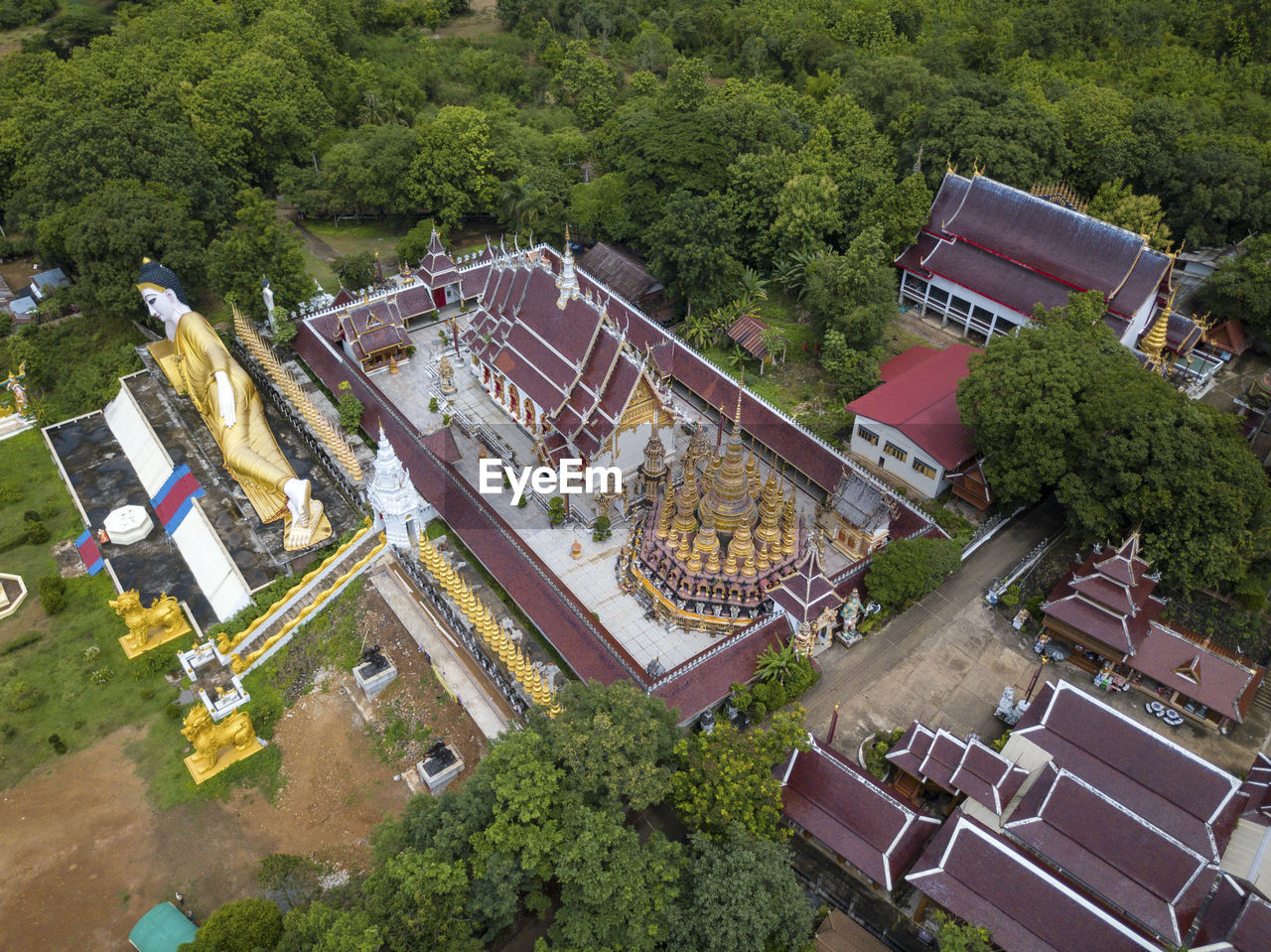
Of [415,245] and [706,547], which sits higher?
[415,245]

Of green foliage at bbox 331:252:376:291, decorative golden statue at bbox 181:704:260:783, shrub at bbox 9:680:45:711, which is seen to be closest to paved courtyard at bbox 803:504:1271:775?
decorative golden statue at bbox 181:704:260:783

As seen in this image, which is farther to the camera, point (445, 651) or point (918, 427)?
point (918, 427)

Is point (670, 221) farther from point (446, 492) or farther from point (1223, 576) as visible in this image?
point (1223, 576)

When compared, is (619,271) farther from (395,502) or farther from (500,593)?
(500,593)

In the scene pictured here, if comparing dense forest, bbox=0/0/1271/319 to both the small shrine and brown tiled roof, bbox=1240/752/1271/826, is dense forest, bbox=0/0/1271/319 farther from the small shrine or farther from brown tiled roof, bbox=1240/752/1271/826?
brown tiled roof, bbox=1240/752/1271/826

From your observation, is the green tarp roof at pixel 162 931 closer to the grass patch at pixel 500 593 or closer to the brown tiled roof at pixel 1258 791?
the grass patch at pixel 500 593

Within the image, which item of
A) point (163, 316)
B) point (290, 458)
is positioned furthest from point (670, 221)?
point (163, 316)

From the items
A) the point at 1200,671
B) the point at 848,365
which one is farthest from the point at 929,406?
the point at 1200,671
